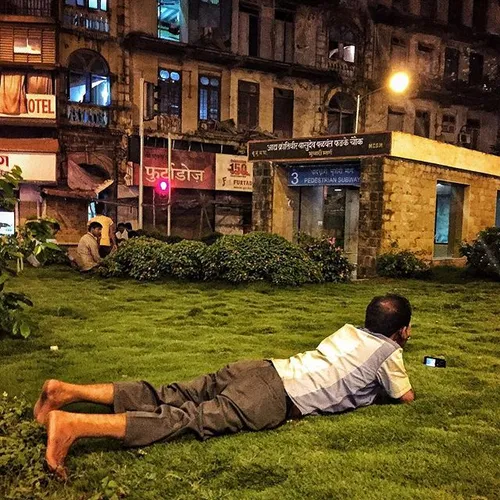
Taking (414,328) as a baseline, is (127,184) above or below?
above

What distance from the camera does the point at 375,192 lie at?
12.8 meters

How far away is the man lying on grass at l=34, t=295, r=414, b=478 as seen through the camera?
11.0 ft

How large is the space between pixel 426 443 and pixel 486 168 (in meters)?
14.3

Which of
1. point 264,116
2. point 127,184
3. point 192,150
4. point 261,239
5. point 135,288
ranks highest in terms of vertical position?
point 264,116

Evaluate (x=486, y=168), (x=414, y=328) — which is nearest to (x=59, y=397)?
(x=414, y=328)

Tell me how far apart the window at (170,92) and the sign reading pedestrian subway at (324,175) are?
9.24 metres

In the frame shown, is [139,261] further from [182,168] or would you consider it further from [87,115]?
[87,115]

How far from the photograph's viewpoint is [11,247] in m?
5.12

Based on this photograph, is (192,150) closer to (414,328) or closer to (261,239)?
(261,239)

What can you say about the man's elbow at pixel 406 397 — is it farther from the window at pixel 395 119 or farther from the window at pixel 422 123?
the window at pixel 422 123

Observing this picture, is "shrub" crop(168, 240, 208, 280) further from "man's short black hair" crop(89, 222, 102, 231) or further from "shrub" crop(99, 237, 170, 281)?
"man's short black hair" crop(89, 222, 102, 231)

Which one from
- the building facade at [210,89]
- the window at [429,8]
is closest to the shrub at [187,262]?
the building facade at [210,89]

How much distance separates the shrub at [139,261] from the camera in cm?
1129

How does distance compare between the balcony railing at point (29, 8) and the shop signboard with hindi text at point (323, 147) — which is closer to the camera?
the shop signboard with hindi text at point (323, 147)
